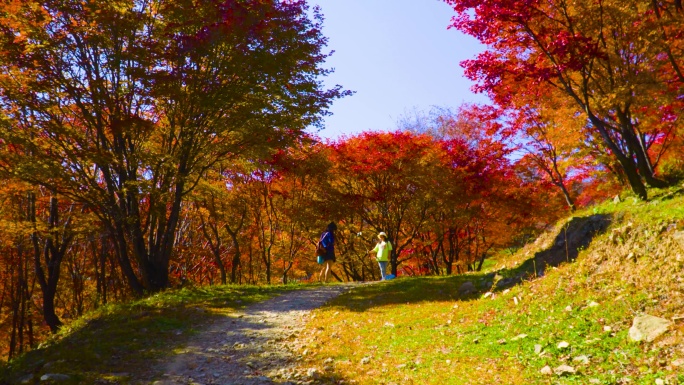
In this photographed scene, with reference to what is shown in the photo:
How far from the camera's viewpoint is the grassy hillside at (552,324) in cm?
482

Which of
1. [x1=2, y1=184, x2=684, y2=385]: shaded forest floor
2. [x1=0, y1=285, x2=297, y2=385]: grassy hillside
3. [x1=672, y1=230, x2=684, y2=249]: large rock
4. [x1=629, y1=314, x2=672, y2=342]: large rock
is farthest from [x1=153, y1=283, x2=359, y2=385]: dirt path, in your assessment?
[x1=672, y1=230, x2=684, y2=249]: large rock

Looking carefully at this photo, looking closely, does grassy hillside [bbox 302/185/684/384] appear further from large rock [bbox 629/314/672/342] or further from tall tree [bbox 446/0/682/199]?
tall tree [bbox 446/0/682/199]

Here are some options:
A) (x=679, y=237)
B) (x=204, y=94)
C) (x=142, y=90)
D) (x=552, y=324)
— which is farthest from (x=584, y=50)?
(x=142, y=90)

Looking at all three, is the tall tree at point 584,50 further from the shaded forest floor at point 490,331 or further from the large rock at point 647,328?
the large rock at point 647,328

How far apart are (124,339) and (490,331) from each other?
701 centimetres

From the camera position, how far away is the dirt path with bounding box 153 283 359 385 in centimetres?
613

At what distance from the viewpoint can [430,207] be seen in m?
23.1

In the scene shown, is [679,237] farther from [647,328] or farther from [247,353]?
[247,353]

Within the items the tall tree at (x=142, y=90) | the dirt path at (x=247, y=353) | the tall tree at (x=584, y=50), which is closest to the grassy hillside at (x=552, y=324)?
the dirt path at (x=247, y=353)

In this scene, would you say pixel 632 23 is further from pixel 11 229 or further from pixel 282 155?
pixel 11 229

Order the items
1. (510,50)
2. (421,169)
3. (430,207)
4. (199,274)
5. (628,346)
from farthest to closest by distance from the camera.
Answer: (199,274), (430,207), (421,169), (510,50), (628,346)

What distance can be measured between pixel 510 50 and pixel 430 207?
40.6ft

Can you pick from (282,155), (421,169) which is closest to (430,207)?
(421,169)

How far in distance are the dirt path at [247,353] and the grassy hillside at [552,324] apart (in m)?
0.44
